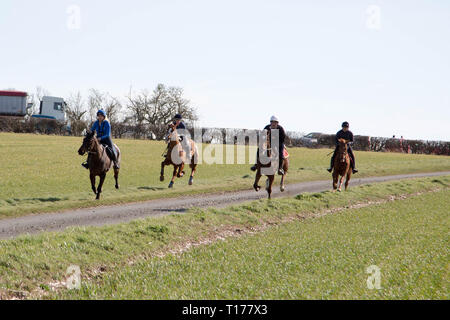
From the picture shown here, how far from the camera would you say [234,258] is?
980cm

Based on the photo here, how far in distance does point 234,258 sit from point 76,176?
20200 mm

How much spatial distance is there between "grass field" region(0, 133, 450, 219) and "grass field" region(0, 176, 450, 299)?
6.62 m

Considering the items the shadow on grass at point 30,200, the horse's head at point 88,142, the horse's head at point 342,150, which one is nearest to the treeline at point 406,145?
the horse's head at point 342,150

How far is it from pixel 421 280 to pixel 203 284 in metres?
3.96

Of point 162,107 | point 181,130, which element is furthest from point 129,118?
point 181,130

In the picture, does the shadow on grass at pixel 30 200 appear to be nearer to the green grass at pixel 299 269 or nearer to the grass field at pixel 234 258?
the grass field at pixel 234 258

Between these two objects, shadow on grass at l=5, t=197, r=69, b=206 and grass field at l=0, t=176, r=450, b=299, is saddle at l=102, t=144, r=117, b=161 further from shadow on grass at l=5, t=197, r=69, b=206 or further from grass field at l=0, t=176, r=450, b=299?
grass field at l=0, t=176, r=450, b=299

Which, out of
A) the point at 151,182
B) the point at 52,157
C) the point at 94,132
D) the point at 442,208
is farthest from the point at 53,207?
the point at 52,157

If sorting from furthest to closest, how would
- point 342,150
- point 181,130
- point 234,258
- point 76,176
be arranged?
point 76,176 < point 181,130 < point 342,150 < point 234,258

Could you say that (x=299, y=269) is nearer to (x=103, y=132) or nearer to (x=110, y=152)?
(x=103, y=132)

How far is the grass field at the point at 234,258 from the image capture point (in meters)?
7.73

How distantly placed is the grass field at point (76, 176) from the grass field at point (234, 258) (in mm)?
6625

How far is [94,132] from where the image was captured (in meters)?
17.7
